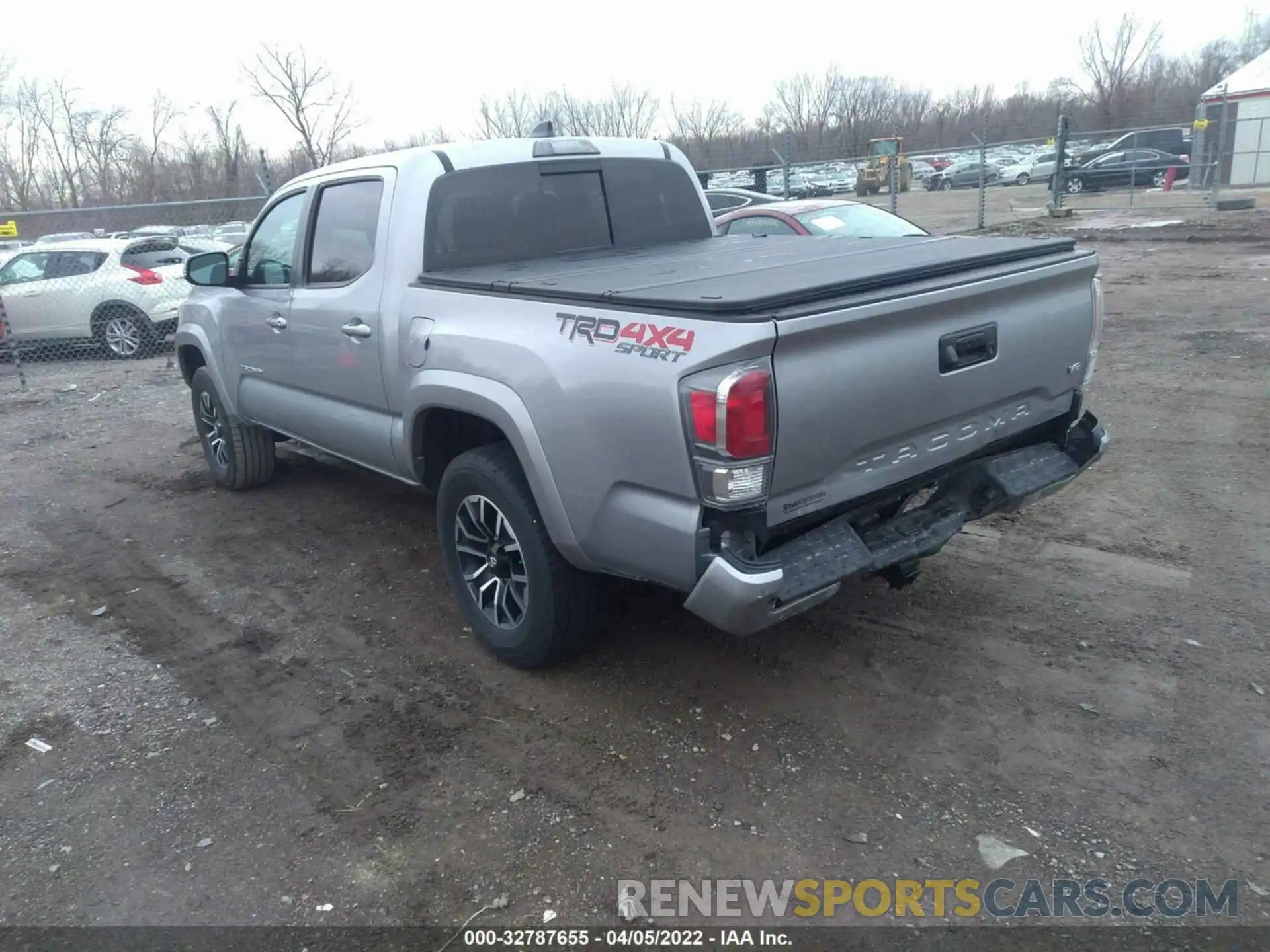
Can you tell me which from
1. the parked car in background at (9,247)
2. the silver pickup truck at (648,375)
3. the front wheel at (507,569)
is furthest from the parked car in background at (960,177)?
the front wheel at (507,569)

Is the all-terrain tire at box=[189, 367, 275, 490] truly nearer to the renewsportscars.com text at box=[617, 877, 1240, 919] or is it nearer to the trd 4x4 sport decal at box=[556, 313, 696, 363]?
the trd 4x4 sport decal at box=[556, 313, 696, 363]

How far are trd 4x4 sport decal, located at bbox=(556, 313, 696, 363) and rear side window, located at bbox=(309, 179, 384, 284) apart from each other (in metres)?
1.61

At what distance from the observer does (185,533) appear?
19.7 feet

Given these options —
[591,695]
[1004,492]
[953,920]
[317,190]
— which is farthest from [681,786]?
[317,190]

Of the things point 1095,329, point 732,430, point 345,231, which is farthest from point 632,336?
point 345,231

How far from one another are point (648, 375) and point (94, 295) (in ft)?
40.4

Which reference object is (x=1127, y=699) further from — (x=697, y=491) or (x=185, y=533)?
(x=185, y=533)

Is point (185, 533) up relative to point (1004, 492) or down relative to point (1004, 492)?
down

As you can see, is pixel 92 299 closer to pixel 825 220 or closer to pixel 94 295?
pixel 94 295

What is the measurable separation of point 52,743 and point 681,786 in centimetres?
250

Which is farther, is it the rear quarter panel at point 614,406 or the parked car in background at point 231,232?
the parked car in background at point 231,232

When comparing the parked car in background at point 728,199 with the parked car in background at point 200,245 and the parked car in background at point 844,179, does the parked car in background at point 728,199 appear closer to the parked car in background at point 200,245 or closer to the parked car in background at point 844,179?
the parked car in background at point 200,245

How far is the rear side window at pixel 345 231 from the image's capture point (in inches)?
177

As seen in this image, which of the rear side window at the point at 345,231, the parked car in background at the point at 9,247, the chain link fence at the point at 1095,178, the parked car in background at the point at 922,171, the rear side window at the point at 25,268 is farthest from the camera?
the parked car in background at the point at 922,171
